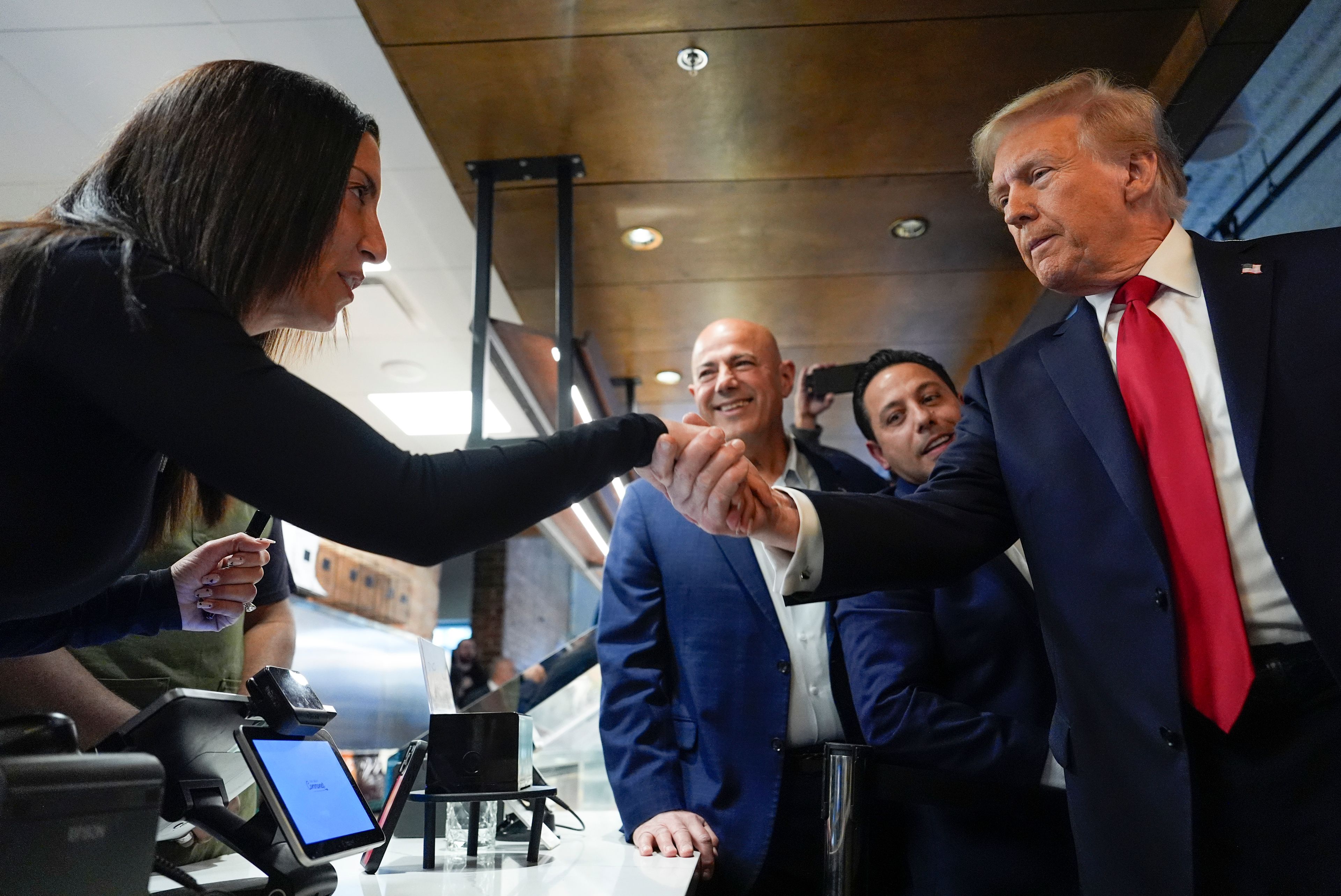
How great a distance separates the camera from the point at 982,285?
4156mm

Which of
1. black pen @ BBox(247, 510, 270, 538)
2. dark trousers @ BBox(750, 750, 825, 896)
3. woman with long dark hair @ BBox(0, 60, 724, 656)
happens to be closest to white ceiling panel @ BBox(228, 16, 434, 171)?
black pen @ BBox(247, 510, 270, 538)

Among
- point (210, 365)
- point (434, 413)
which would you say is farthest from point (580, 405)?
point (210, 365)

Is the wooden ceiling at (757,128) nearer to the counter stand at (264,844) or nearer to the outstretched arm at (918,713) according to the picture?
the outstretched arm at (918,713)

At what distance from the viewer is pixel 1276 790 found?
101 cm

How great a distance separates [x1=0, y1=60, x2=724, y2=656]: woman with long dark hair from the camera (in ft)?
2.73

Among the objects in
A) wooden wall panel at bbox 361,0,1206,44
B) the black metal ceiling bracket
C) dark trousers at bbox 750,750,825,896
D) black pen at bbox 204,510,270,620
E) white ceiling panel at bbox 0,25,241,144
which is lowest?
dark trousers at bbox 750,750,825,896

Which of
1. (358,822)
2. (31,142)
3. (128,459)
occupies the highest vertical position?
(31,142)

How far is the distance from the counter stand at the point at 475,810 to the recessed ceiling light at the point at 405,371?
4282 mm

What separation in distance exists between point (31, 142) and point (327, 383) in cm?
267

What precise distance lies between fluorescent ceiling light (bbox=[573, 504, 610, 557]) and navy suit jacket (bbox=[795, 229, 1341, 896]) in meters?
3.28

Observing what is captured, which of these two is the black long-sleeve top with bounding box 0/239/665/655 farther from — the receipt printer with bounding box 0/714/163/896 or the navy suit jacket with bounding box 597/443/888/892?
the navy suit jacket with bounding box 597/443/888/892

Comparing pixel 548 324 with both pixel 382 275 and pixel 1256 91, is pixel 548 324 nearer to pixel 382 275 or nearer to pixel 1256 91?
pixel 382 275

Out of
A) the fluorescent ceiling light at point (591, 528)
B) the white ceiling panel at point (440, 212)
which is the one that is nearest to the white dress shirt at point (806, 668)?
the white ceiling panel at point (440, 212)

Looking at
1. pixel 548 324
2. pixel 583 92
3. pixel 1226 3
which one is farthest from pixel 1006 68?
pixel 548 324
